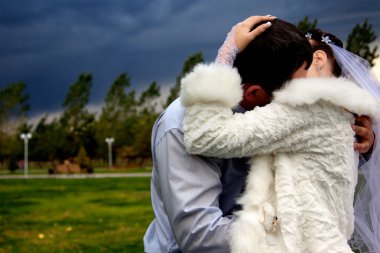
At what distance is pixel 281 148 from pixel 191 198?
0.30 m

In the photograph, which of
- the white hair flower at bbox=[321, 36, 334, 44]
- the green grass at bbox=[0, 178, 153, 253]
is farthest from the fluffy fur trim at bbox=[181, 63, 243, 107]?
the green grass at bbox=[0, 178, 153, 253]

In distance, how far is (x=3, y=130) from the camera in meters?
37.8

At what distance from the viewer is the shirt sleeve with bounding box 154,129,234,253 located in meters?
1.68

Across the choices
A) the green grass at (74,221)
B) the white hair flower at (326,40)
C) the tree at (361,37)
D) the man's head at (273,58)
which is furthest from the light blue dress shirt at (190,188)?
the tree at (361,37)

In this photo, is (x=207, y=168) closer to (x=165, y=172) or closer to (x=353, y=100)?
(x=165, y=172)

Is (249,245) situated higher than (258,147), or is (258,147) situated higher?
(258,147)

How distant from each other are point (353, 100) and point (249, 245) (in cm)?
54

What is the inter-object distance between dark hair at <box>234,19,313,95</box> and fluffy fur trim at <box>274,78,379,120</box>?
0.06 metres

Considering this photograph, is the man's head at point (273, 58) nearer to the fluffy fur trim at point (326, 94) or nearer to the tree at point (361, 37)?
the fluffy fur trim at point (326, 94)

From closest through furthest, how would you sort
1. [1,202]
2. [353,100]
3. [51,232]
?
1. [353,100]
2. [51,232]
3. [1,202]

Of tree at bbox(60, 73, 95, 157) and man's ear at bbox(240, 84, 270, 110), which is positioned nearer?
man's ear at bbox(240, 84, 270, 110)

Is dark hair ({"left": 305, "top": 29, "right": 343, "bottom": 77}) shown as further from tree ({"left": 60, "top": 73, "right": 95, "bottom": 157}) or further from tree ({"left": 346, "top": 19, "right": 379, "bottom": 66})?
tree ({"left": 60, "top": 73, "right": 95, "bottom": 157})

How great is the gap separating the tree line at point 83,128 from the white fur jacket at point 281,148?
1370 inches

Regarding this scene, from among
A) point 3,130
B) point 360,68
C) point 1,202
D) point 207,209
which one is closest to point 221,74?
point 207,209
